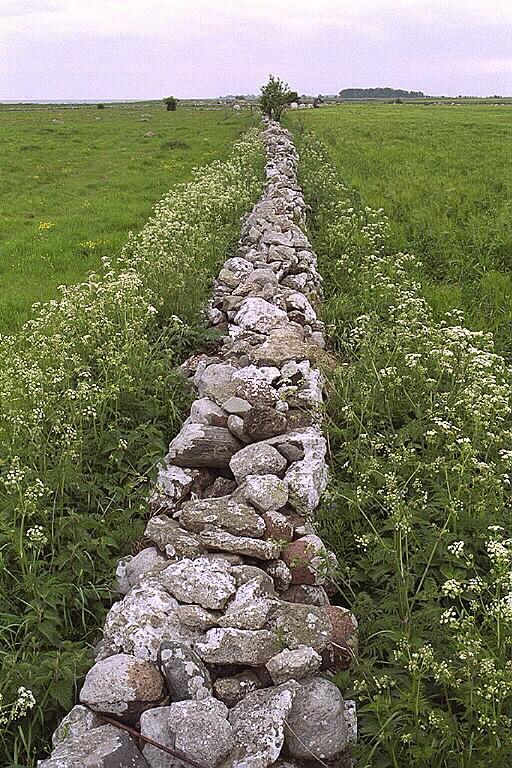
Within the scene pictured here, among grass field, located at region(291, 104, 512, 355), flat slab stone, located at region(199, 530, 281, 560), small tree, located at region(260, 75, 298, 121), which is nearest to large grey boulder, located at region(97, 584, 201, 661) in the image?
flat slab stone, located at region(199, 530, 281, 560)

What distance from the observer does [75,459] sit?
17.5 ft

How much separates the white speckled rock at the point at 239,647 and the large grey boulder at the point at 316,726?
1.01 feet

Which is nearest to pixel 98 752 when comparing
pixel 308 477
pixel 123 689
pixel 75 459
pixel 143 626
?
pixel 123 689

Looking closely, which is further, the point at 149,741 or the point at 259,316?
the point at 259,316

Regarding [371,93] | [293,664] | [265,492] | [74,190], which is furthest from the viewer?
[371,93]

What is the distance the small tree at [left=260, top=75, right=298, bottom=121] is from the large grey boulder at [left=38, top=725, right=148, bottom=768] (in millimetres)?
39233

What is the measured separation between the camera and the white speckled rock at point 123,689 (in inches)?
132

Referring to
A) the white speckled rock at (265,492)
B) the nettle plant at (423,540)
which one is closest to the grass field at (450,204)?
the nettle plant at (423,540)

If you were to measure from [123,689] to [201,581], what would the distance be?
0.78 metres

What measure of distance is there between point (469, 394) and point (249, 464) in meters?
1.75

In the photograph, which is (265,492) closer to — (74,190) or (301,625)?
(301,625)

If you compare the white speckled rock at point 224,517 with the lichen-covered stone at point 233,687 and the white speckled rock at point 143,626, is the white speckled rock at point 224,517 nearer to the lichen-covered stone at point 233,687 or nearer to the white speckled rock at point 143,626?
the white speckled rock at point 143,626

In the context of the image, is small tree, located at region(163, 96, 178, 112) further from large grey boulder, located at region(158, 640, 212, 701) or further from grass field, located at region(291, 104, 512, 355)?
large grey boulder, located at region(158, 640, 212, 701)

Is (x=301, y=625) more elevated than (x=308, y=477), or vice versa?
(x=308, y=477)
